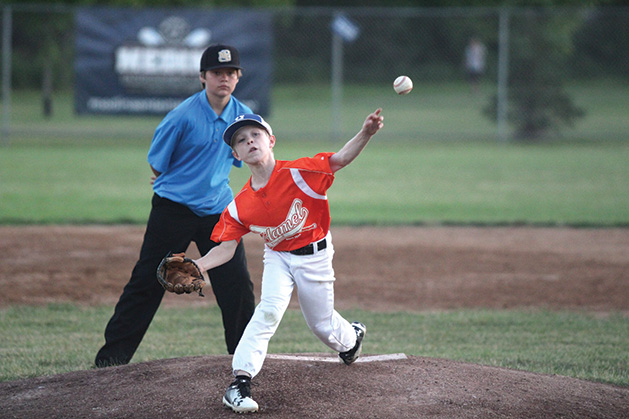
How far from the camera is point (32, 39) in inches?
1219

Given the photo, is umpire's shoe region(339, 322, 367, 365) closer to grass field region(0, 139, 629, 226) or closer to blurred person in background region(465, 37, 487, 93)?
grass field region(0, 139, 629, 226)

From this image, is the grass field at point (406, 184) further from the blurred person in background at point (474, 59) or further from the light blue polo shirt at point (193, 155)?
the blurred person in background at point (474, 59)

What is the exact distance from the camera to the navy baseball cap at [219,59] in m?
5.02

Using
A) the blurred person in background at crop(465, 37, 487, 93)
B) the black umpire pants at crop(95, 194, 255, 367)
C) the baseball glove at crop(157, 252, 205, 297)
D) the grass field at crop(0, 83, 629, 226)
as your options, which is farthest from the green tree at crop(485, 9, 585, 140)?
the baseball glove at crop(157, 252, 205, 297)

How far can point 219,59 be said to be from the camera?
5016mm

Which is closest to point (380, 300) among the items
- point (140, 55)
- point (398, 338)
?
point (398, 338)

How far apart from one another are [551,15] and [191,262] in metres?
19.9

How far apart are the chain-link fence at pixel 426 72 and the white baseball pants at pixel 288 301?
1519 centimetres

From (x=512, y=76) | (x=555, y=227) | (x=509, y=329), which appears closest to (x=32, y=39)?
(x=512, y=76)

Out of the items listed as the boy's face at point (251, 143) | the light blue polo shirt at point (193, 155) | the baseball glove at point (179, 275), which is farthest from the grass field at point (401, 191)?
the boy's face at point (251, 143)

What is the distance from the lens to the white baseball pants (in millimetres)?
4055

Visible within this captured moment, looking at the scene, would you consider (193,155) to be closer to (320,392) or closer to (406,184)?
(320,392)

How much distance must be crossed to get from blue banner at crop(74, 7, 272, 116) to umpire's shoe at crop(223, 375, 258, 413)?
1544 cm

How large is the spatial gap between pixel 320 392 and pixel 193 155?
1925 millimetres
